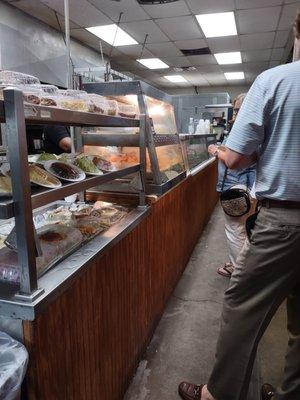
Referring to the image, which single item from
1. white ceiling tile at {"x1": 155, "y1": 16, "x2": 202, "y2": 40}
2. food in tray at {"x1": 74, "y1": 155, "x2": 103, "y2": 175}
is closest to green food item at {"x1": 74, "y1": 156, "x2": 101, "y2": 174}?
food in tray at {"x1": 74, "y1": 155, "x2": 103, "y2": 175}

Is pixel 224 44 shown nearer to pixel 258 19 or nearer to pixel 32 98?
pixel 258 19

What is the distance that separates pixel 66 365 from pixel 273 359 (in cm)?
158

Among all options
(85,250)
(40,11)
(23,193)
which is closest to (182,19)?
(40,11)

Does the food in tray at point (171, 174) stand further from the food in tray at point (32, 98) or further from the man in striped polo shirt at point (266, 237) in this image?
the food in tray at point (32, 98)

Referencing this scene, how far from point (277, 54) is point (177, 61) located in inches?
106

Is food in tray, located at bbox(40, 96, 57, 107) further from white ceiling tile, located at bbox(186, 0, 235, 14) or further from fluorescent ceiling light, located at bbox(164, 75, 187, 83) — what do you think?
fluorescent ceiling light, located at bbox(164, 75, 187, 83)

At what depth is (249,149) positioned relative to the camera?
155cm

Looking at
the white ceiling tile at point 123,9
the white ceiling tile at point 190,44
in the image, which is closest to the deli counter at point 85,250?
the white ceiling tile at point 123,9

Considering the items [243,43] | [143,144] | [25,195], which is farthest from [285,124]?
[243,43]

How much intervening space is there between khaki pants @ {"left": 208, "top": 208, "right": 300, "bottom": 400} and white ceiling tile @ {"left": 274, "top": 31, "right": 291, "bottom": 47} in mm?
6596

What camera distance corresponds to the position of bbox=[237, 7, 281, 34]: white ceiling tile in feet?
18.0

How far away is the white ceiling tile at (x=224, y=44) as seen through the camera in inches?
279

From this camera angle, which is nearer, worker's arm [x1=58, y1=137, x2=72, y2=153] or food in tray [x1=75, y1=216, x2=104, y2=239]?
food in tray [x1=75, y1=216, x2=104, y2=239]

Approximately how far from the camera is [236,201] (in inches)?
108
